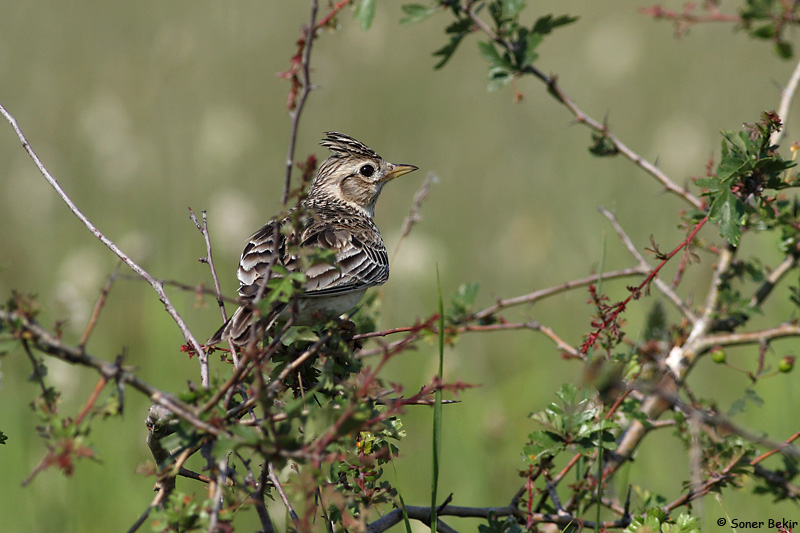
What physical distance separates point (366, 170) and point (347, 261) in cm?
162

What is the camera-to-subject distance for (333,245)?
4395 millimetres

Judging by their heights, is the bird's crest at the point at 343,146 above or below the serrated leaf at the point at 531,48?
above

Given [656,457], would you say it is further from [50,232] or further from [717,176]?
[50,232]

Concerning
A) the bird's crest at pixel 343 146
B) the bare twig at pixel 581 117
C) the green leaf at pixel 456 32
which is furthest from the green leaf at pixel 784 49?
the bird's crest at pixel 343 146

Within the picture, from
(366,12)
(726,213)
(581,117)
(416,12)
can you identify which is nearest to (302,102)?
(366,12)

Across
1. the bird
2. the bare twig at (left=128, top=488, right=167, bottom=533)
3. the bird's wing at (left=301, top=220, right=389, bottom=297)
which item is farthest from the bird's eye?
the bare twig at (left=128, top=488, right=167, bottom=533)

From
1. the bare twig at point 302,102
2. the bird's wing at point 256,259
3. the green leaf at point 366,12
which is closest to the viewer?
the bare twig at point 302,102

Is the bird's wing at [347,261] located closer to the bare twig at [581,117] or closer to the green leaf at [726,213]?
the bare twig at [581,117]

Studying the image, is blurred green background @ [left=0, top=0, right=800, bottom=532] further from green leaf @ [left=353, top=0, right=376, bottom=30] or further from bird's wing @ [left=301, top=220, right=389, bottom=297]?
green leaf @ [left=353, top=0, right=376, bottom=30]

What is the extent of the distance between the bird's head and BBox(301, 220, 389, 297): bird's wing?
0.94 metres

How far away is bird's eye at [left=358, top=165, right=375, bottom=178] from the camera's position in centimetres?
591

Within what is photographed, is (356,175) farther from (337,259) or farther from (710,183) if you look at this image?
(710,183)

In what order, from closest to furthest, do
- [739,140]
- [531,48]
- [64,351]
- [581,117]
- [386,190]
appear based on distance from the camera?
[64,351] < [739,140] < [531,48] < [581,117] < [386,190]

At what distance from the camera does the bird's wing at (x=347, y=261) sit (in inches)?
159
